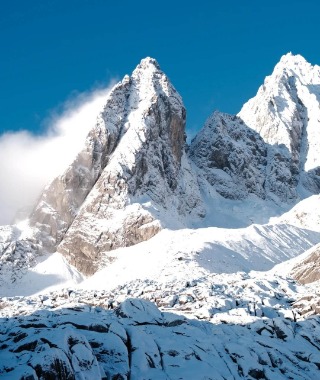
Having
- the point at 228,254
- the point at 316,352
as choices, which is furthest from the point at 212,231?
the point at 316,352

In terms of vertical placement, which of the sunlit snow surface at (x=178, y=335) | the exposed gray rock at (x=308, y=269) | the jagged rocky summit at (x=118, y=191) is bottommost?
the sunlit snow surface at (x=178, y=335)

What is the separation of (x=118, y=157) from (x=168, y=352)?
468 ft

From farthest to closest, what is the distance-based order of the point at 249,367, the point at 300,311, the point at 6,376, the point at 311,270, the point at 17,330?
the point at 311,270 → the point at 300,311 → the point at 249,367 → the point at 17,330 → the point at 6,376

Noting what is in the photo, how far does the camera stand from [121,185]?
158 m

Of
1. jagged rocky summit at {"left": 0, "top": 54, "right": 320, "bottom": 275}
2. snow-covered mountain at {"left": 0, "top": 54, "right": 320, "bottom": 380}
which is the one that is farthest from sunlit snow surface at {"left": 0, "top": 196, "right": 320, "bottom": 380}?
jagged rocky summit at {"left": 0, "top": 54, "right": 320, "bottom": 275}

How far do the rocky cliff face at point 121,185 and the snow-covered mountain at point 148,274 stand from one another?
1.26 ft

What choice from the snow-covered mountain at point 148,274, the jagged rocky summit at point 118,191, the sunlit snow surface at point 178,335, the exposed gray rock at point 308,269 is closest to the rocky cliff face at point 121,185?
the jagged rocky summit at point 118,191

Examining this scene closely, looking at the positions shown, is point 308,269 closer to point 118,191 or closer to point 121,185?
point 118,191

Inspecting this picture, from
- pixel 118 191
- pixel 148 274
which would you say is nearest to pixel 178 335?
pixel 148 274

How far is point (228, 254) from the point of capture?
12006cm

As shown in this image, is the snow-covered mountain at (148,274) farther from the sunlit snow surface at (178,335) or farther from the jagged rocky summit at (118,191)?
the jagged rocky summit at (118,191)

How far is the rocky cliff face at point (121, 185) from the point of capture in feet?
486

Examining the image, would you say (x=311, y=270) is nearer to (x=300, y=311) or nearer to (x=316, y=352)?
(x=300, y=311)

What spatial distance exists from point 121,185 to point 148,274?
5468cm
